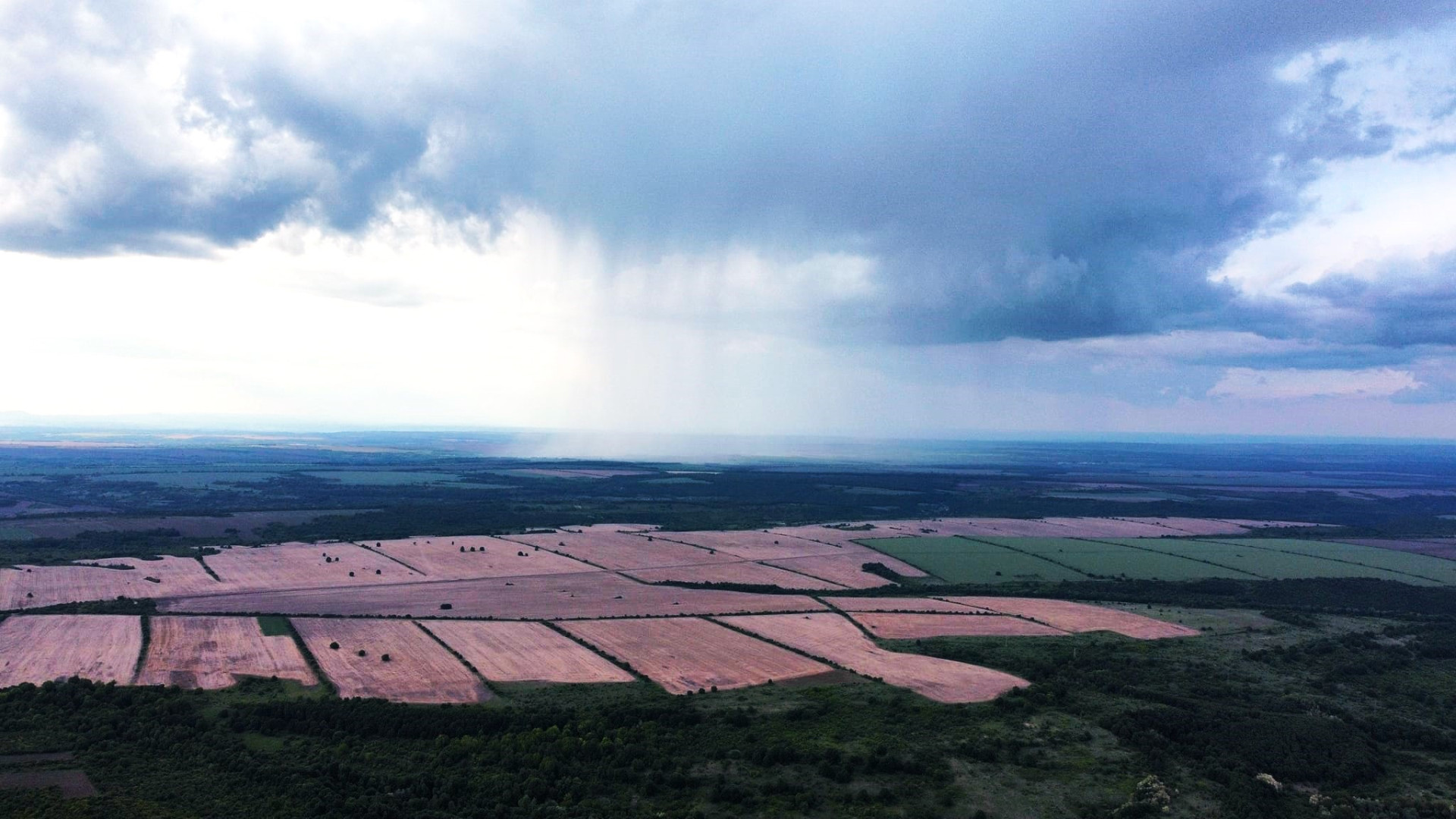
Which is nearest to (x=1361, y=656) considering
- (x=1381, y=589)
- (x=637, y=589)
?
(x=1381, y=589)

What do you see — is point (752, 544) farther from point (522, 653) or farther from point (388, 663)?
point (388, 663)

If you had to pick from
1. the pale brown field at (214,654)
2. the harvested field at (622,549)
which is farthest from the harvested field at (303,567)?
the harvested field at (622,549)

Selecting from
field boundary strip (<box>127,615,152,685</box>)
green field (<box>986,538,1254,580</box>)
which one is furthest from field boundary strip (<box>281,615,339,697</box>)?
green field (<box>986,538,1254,580</box>)

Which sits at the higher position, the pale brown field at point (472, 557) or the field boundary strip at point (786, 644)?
the field boundary strip at point (786, 644)

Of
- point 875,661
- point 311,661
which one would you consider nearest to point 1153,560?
point 875,661

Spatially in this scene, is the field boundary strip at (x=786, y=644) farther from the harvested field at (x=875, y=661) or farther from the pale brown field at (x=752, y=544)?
the pale brown field at (x=752, y=544)

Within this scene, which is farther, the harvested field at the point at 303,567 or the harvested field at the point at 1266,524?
the harvested field at the point at 1266,524

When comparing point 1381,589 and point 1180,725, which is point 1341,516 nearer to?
point 1381,589
